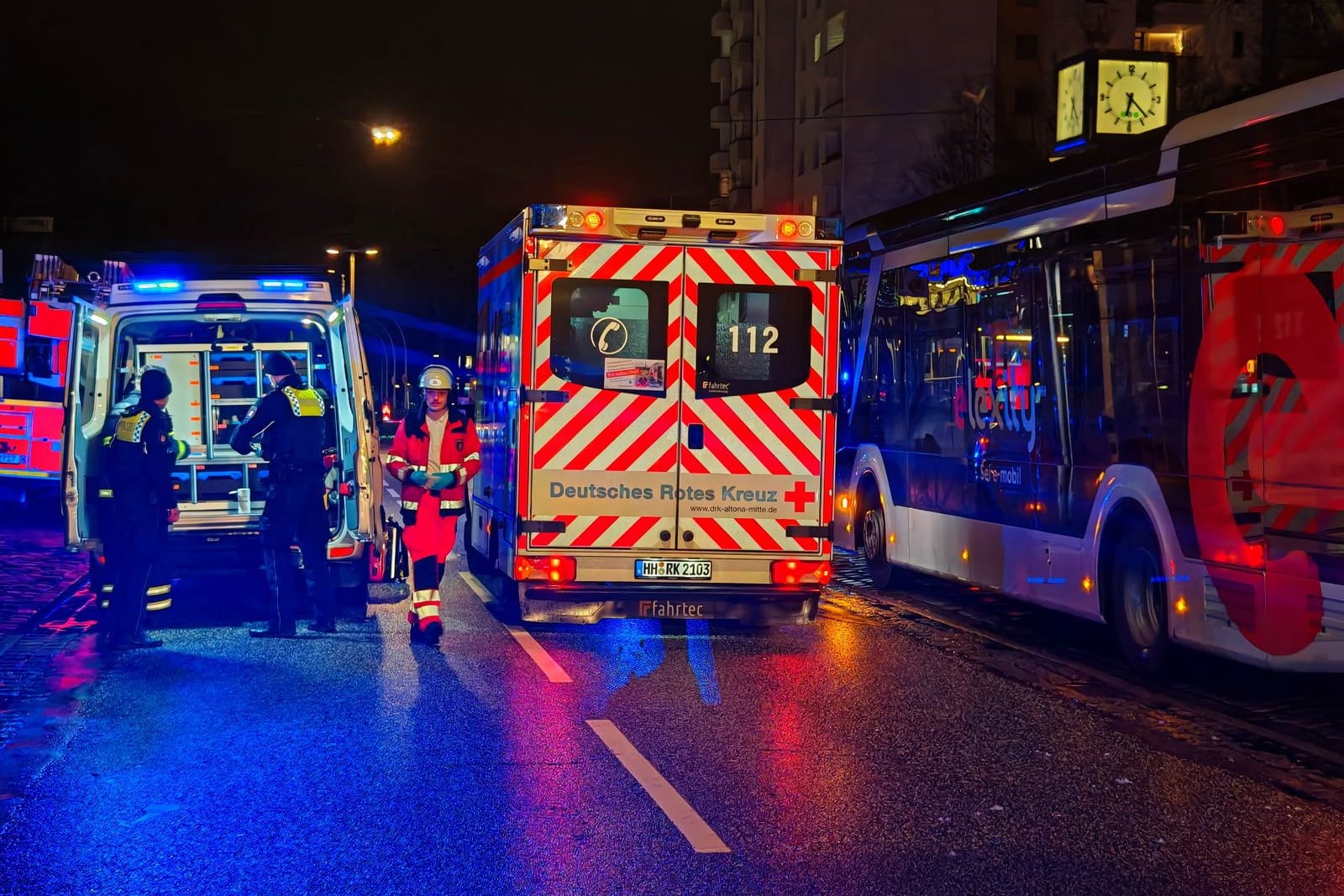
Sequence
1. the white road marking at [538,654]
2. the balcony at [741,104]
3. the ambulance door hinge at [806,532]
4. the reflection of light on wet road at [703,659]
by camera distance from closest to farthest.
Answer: the reflection of light on wet road at [703,659], the white road marking at [538,654], the ambulance door hinge at [806,532], the balcony at [741,104]

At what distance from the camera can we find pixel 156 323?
12766mm

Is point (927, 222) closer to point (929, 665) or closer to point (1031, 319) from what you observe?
point (1031, 319)

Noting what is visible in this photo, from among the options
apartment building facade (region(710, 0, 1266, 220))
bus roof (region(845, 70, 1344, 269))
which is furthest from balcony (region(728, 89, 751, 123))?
bus roof (region(845, 70, 1344, 269))

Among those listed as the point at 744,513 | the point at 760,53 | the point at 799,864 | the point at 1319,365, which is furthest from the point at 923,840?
the point at 760,53

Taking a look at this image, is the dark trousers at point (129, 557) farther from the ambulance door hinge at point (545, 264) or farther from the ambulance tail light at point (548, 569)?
the ambulance door hinge at point (545, 264)

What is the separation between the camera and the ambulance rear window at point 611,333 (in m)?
10.8

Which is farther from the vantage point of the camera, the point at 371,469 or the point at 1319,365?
the point at 371,469

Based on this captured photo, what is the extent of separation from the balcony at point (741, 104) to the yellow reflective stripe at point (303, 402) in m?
63.8

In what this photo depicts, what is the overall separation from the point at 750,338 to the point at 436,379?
2.12m

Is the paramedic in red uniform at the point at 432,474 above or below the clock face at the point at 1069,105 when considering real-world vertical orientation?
below

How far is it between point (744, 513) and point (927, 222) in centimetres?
438

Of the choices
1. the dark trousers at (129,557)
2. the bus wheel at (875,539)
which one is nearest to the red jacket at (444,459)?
the dark trousers at (129,557)

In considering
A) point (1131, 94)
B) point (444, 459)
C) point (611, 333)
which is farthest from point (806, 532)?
point (1131, 94)

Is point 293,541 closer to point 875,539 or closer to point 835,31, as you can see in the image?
point 875,539
